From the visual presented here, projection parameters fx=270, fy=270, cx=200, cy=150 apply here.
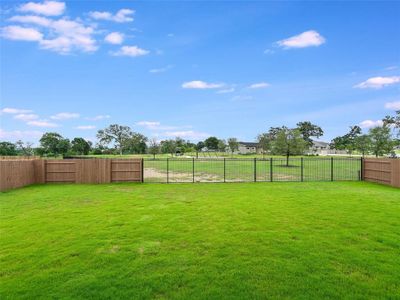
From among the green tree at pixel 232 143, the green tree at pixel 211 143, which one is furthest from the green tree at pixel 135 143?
the green tree at pixel 232 143

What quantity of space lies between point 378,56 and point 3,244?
20240 mm

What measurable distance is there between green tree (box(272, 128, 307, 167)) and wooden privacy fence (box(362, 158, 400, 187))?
1395 centimetres

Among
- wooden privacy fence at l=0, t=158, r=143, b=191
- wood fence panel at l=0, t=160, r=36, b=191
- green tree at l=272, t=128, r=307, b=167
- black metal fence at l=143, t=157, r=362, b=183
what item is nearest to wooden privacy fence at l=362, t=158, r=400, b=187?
black metal fence at l=143, t=157, r=362, b=183

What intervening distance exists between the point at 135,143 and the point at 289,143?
2258 inches

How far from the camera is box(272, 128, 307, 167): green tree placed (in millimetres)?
30375

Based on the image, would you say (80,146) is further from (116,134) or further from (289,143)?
(289,143)

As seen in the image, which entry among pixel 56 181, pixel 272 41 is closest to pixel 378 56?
pixel 272 41

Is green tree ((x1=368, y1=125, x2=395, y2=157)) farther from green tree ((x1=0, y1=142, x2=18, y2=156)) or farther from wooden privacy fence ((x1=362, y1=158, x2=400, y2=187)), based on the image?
green tree ((x1=0, y1=142, x2=18, y2=156))

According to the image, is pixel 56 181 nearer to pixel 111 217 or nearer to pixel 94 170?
pixel 94 170

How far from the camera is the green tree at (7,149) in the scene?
57.7 metres

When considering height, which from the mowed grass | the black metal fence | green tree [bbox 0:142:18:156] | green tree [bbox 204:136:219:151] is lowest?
the black metal fence

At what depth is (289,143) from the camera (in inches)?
1198

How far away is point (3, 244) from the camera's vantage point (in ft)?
16.3

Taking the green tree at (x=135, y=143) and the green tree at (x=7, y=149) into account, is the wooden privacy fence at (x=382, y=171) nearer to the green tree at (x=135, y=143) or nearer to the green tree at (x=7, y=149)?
the green tree at (x=7, y=149)
